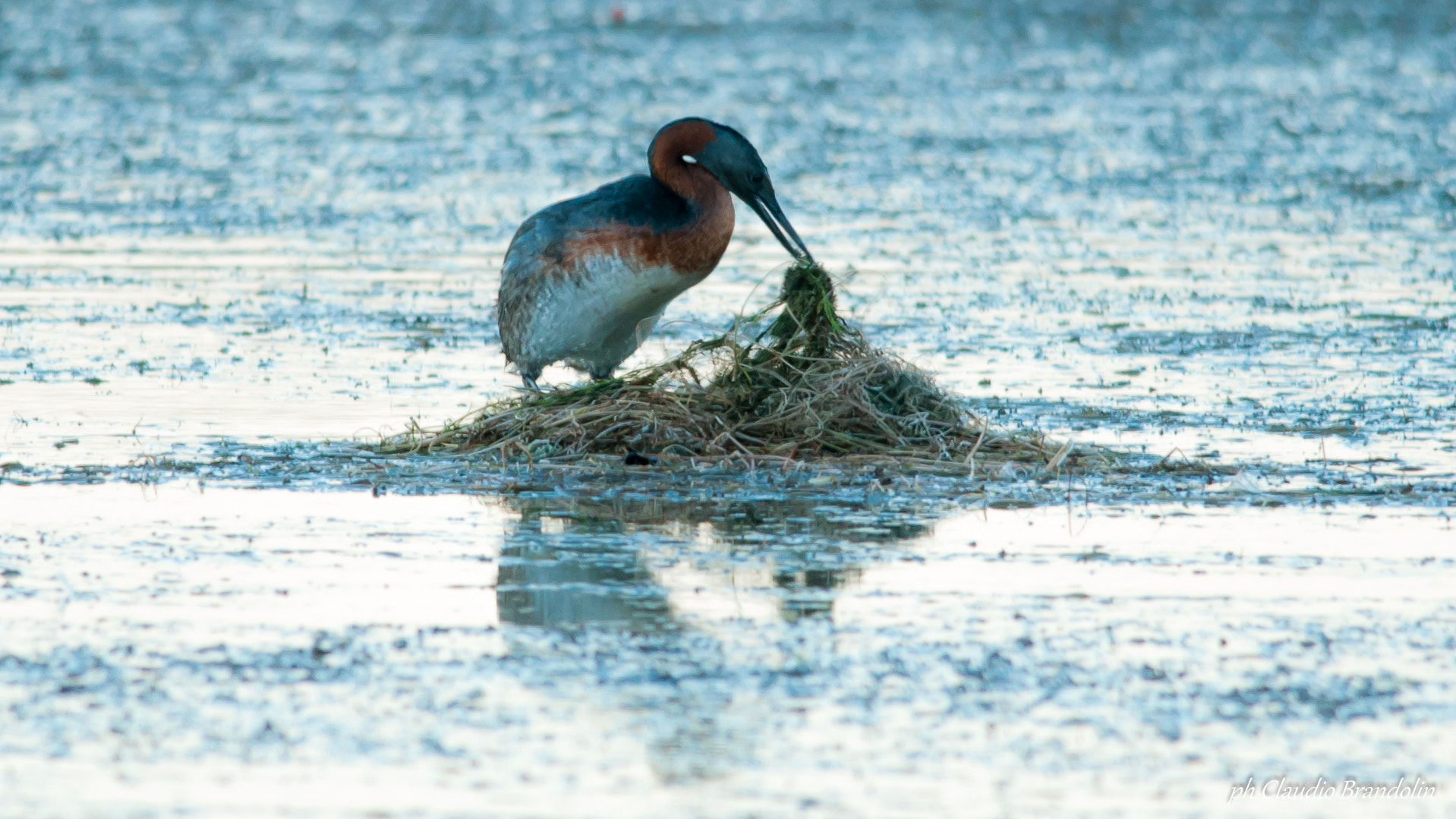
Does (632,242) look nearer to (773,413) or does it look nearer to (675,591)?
(773,413)

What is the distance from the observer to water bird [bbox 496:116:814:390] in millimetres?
8852

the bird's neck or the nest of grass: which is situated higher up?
the bird's neck

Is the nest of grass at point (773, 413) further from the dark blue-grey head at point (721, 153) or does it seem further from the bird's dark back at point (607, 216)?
the bird's dark back at point (607, 216)

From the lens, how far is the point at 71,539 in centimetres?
705

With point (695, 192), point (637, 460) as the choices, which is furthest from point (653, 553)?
point (695, 192)

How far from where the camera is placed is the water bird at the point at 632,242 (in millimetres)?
8852

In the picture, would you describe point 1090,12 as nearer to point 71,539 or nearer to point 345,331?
point 345,331

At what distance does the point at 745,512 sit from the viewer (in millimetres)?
7652

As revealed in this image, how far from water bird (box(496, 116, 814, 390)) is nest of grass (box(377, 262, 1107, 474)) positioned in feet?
0.89

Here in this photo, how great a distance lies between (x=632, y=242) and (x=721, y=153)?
589mm
